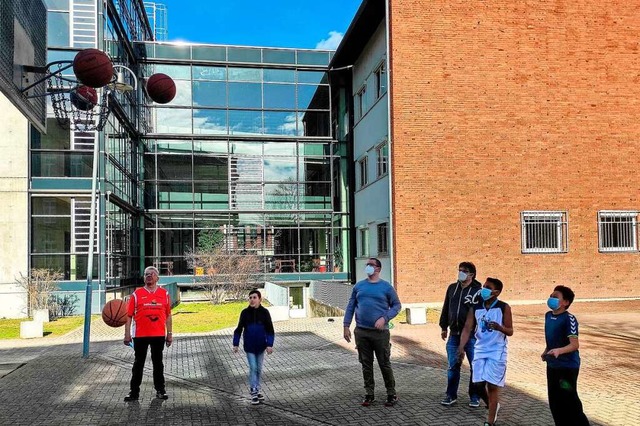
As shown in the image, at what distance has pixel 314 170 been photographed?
31438 millimetres

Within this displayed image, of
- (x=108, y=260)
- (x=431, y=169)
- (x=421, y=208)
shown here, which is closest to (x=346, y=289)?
(x=421, y=208)

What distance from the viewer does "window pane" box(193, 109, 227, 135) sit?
3039cm

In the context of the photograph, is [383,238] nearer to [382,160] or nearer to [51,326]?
[382,160]

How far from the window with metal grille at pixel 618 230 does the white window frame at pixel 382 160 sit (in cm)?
767

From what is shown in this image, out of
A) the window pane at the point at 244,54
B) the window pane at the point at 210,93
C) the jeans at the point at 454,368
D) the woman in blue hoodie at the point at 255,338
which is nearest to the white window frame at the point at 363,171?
the window pane at the point at 210,93

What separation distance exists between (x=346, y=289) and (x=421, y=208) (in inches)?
146

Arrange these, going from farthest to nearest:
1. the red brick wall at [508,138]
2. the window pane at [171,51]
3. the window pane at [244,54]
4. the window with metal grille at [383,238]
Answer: the window pane at [244,54] → the window pane at [171,51] → the window with metal grille at [383,238] → the red brick wall at [508,138]

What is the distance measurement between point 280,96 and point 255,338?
2448 cm

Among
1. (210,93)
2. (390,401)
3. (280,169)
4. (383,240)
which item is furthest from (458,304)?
(210,93)

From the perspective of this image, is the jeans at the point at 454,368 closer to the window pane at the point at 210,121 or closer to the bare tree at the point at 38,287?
the bare tree at the point at 38,287

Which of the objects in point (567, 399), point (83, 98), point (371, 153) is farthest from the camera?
point (371, 153)

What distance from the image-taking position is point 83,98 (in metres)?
9.45

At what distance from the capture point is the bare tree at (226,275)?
2534cm

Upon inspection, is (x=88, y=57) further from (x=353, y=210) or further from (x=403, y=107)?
(x=353, y=210)
